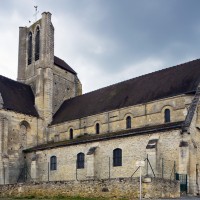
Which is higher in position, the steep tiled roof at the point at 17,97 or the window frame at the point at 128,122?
the steep tiled roof at the point at 17,97

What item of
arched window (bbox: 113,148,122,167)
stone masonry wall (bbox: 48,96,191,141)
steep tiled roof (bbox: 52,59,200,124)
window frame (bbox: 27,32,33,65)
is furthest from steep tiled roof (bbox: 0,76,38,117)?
arched window (bbox: 113,148,122,167)

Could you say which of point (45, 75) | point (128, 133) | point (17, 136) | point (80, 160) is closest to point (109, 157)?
point (128, 133)

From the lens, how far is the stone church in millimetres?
29859

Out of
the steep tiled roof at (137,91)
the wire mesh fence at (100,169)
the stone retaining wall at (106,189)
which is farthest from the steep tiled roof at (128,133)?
the stone retaining wall at (106,189)

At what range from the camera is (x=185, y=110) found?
32.3 meters

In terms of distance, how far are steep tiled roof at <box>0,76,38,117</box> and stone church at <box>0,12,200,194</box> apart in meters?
0.14

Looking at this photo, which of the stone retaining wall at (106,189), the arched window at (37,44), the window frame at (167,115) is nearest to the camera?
the stone retaining wall at (106,189)

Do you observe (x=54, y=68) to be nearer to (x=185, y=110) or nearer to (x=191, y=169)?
(x=185, y=110)

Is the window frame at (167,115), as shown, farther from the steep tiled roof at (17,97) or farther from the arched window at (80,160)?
the steep tiled roof at (17,97)

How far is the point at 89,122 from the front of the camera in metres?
39.8

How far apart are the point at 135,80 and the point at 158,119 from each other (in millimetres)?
7296

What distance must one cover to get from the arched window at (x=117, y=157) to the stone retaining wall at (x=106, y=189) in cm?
709

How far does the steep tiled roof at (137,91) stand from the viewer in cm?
Result: 3400

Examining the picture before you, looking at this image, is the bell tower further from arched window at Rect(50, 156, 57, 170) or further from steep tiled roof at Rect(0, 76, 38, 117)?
arched window at Rect(50, 156, 57, 170)
